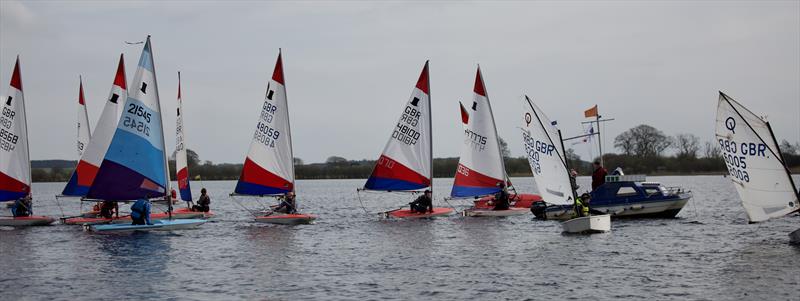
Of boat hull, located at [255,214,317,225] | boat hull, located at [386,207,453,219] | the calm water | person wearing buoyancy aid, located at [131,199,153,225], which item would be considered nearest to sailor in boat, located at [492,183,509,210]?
boat hull, located at [386,207,453,219]

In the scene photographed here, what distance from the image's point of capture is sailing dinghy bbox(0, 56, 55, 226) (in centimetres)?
4259

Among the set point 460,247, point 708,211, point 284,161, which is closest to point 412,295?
point 460,247

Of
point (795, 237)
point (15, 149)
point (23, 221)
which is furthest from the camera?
point (15, 149)

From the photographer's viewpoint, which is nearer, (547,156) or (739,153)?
(739,153)

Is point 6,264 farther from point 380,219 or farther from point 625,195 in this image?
point 625,195

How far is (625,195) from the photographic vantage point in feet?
137

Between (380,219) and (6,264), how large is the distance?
71.8 ft

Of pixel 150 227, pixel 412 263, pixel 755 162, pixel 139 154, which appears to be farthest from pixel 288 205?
pixel 755 162

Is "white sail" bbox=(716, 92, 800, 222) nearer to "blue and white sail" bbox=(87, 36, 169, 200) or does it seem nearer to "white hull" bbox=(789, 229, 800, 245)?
"white hull" bbox=(789, 229, 800, 245)

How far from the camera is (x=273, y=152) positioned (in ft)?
137

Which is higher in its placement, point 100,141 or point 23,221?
point 100,141

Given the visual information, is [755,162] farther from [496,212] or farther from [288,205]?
[288,205]

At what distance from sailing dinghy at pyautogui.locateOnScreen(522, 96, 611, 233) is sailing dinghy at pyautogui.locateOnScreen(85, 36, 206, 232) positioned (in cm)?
1666

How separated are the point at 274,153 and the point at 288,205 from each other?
9.23 feet
